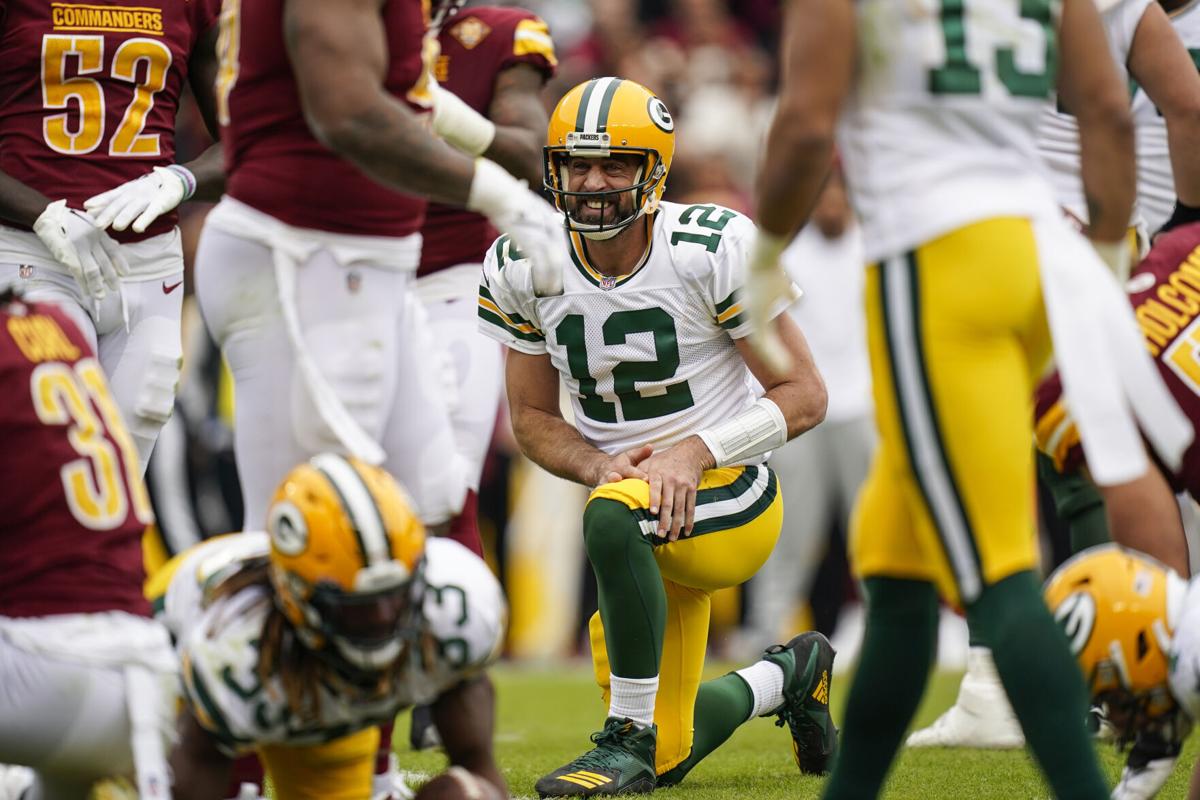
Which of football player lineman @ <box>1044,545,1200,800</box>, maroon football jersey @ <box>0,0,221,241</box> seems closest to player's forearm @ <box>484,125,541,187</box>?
maroon football jersey @ <box>0,0,221,241</box>

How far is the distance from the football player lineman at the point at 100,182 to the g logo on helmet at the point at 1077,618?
229 cm

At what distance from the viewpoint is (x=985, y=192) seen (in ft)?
9.73

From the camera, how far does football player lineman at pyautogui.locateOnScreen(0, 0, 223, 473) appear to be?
14.2ft

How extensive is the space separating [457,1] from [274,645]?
8.18 ft

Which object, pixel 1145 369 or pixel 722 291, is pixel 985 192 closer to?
pixel 1145 369

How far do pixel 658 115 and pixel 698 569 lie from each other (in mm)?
Answer: 1170

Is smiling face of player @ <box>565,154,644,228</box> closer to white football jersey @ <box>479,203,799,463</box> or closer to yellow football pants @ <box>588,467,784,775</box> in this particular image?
white football jersey @ <box>479,203,799,463</box>

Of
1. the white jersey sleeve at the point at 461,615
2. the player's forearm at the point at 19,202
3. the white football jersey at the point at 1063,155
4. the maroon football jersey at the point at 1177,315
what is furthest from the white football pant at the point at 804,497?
the white jersey sleeve at the point at 461,615

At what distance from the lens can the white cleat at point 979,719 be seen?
5.08 metres

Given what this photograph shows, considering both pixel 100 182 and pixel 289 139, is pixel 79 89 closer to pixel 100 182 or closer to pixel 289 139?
pixel 100 182

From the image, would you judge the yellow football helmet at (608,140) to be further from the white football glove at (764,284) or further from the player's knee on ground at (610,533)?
the white football glove at (764,284)

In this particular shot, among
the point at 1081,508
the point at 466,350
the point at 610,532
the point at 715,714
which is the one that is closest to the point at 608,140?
the point at 466,350

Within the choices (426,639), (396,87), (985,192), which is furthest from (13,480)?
(985,192)

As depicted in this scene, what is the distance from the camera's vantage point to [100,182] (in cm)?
445
